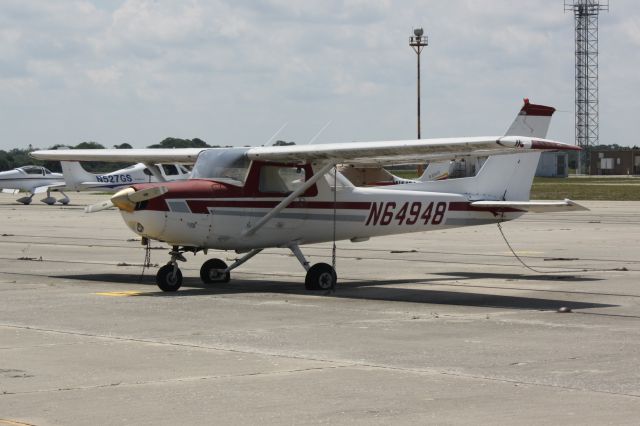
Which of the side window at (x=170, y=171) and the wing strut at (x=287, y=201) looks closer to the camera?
the wing strut at (x=287, y=201)

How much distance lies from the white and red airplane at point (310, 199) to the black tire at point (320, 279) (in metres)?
0.01

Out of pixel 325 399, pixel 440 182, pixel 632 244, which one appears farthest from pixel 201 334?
pixel 632 244

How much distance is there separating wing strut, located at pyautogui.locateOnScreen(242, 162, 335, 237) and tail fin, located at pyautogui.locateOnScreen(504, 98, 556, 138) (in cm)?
339

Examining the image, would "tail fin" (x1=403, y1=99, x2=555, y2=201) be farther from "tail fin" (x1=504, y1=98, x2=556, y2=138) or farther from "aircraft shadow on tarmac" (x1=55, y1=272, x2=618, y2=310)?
"aircraft shadow on tarmac" (x1=55, y1=272, x2=618, y2=310)

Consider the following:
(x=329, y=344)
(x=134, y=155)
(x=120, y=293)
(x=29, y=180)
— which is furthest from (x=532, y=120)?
(x=29, y=180)

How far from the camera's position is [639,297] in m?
15.5

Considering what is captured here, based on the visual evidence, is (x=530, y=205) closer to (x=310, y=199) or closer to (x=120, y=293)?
(x=310, y=199)

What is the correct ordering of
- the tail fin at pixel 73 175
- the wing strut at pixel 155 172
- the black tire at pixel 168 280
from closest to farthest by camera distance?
the black tire at pixel 168 280 < the wing strut at pixel 155 172 < the tail fin at pixel 73 175

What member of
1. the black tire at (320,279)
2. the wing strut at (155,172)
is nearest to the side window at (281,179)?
the black tire at (320,279)

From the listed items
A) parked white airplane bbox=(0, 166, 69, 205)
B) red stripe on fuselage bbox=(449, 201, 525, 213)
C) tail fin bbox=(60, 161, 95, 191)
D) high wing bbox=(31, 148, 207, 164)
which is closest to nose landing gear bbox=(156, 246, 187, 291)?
high wing bbox=(31, 148, 207, 164)

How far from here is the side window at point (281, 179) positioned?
1723 centimetres

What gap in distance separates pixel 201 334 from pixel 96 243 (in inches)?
649

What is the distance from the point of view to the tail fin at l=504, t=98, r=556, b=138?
1895 cm

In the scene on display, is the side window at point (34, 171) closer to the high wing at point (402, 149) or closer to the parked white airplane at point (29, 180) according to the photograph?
the parked white airplane at point (29, 180)
